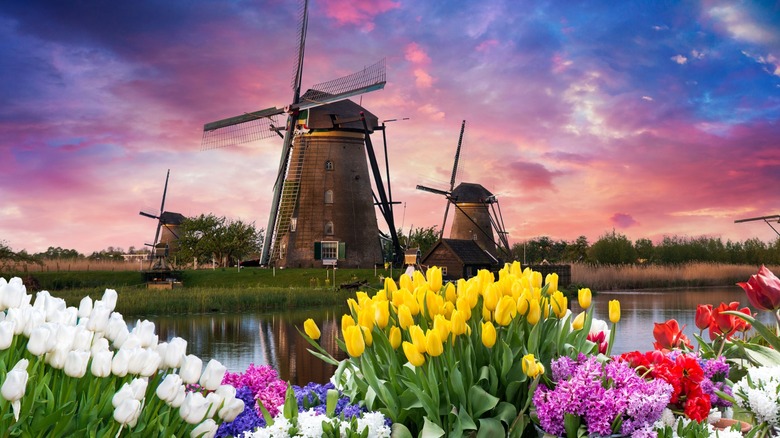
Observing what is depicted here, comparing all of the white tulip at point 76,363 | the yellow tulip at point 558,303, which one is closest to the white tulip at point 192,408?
the white tulip at point 76,363

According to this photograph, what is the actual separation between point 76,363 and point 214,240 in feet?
142

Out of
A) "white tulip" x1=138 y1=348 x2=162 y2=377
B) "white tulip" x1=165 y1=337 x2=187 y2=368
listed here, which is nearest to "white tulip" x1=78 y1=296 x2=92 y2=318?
"white tulip" x1=165 y1=337 x2=187 y2=368

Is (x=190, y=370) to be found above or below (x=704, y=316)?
below

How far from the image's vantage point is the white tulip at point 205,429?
3176mm

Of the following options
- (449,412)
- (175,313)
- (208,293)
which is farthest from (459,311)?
(208,293)

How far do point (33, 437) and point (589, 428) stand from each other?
236 cm

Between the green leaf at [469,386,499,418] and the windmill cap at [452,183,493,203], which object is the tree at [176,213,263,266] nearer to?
the windmill cap at [452,183,493,203]

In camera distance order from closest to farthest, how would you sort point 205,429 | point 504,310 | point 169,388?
point 169,388 → point 205,429 → point 504,310

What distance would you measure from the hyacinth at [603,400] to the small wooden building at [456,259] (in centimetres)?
3123

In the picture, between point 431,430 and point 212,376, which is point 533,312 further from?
point 212,376

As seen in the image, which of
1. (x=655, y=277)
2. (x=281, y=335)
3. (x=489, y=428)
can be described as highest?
(x=655, y=277)

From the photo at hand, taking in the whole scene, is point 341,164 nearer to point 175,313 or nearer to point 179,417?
point 175,313

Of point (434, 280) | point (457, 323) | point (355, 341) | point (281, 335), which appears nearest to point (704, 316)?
point (434, 280)

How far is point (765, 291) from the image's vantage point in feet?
13.1
